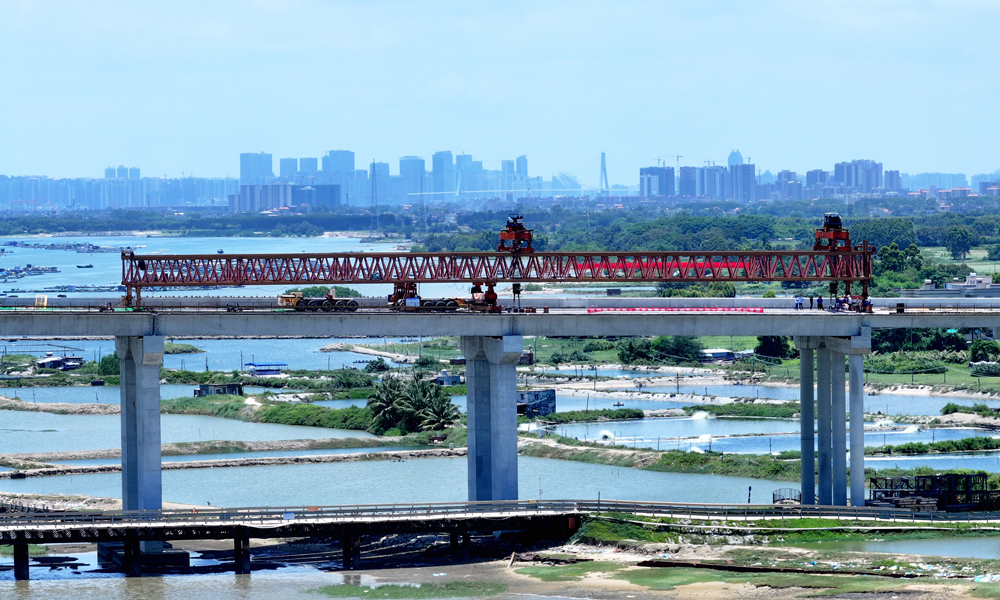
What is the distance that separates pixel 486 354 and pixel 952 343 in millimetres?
91225

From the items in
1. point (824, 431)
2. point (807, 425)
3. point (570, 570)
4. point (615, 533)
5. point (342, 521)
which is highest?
point (807, 425)

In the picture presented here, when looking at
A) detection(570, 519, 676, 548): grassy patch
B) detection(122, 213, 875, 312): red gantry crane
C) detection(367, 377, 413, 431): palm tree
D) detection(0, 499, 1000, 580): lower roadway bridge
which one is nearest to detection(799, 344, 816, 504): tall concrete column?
detection(122, 213, 875, 312): red gantry crane

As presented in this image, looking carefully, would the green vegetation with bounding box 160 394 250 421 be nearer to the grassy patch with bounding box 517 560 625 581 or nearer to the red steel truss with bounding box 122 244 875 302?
the red steel truss with bounding box 122 244 875 302

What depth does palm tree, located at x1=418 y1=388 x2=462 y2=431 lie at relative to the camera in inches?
4168

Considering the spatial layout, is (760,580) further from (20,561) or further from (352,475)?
(352,475)

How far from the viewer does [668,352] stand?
158500 millimetres

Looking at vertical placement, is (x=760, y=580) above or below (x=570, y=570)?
above

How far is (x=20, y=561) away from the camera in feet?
205

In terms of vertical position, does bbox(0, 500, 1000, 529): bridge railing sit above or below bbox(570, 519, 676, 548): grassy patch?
above

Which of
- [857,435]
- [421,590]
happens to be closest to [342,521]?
[421,590]

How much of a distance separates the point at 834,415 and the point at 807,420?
358cm

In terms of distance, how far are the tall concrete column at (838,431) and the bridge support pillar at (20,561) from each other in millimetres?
35532

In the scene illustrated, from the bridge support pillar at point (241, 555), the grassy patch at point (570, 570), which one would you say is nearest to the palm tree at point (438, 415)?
the bridge support pillar at point (241, 555)

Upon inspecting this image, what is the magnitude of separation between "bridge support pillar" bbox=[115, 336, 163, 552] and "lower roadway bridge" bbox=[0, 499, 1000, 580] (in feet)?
5.90
